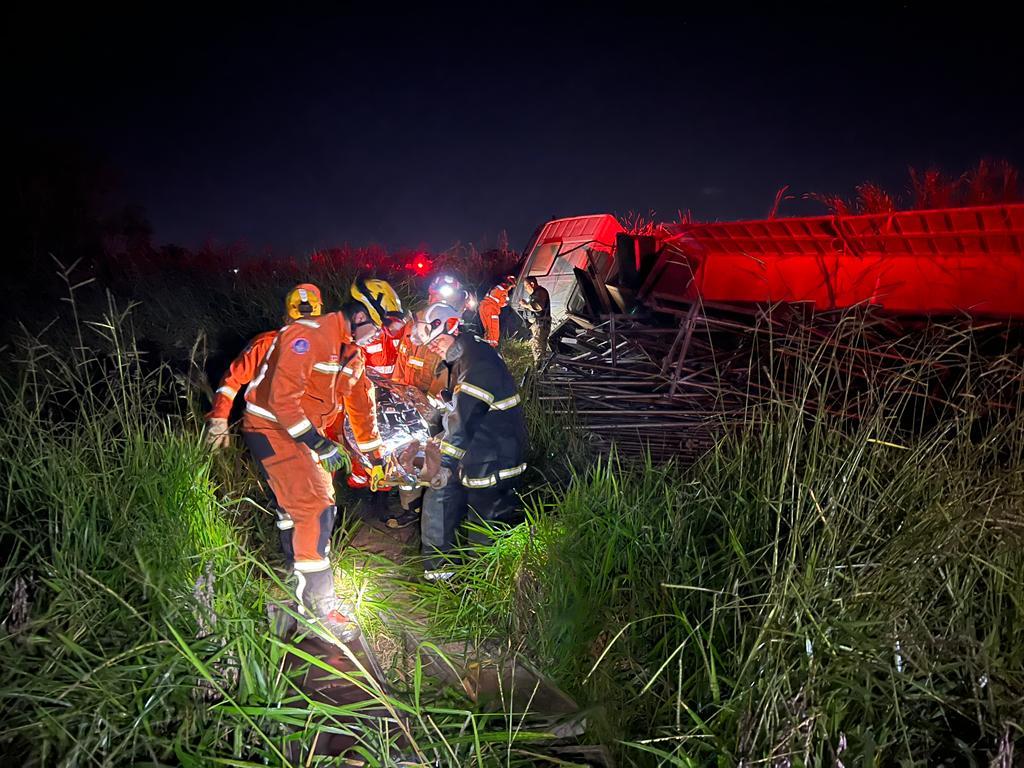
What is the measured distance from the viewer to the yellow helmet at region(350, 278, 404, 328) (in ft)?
16.1

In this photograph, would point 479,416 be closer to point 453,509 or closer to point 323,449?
point 453,509

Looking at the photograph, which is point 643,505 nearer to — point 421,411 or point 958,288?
point 421,411

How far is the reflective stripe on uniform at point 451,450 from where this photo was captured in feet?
15.4

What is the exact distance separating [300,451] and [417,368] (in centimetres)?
269

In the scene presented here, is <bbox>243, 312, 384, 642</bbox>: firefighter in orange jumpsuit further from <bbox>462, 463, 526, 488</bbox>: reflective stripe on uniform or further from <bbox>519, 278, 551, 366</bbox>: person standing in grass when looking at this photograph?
<bbox>519, 278, 551, 366</bbox>: person standing in grass

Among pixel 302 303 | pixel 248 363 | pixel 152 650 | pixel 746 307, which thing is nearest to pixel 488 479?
pixel 302 303

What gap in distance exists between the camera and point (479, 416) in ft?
15.8

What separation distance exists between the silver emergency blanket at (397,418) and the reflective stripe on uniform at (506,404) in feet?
3.22

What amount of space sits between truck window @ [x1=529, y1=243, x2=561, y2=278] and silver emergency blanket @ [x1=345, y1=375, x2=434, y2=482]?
8016 mm

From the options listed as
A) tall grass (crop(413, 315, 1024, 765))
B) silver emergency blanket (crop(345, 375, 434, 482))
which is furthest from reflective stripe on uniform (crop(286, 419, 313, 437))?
tall grass (crop(413, 315, 1024, 765))

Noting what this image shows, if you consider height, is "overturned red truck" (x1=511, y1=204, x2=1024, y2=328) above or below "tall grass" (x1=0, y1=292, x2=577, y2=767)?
above

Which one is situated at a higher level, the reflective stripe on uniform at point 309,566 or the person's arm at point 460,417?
the person's arm at point 460,417

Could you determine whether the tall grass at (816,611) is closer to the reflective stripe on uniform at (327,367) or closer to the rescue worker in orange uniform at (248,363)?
the reflective stripe on uniform at (327,367)

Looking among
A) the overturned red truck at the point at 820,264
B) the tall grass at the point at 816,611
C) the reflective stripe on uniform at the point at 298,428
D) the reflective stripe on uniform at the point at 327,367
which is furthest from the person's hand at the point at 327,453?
the overturned red truck at the point at 820,264
